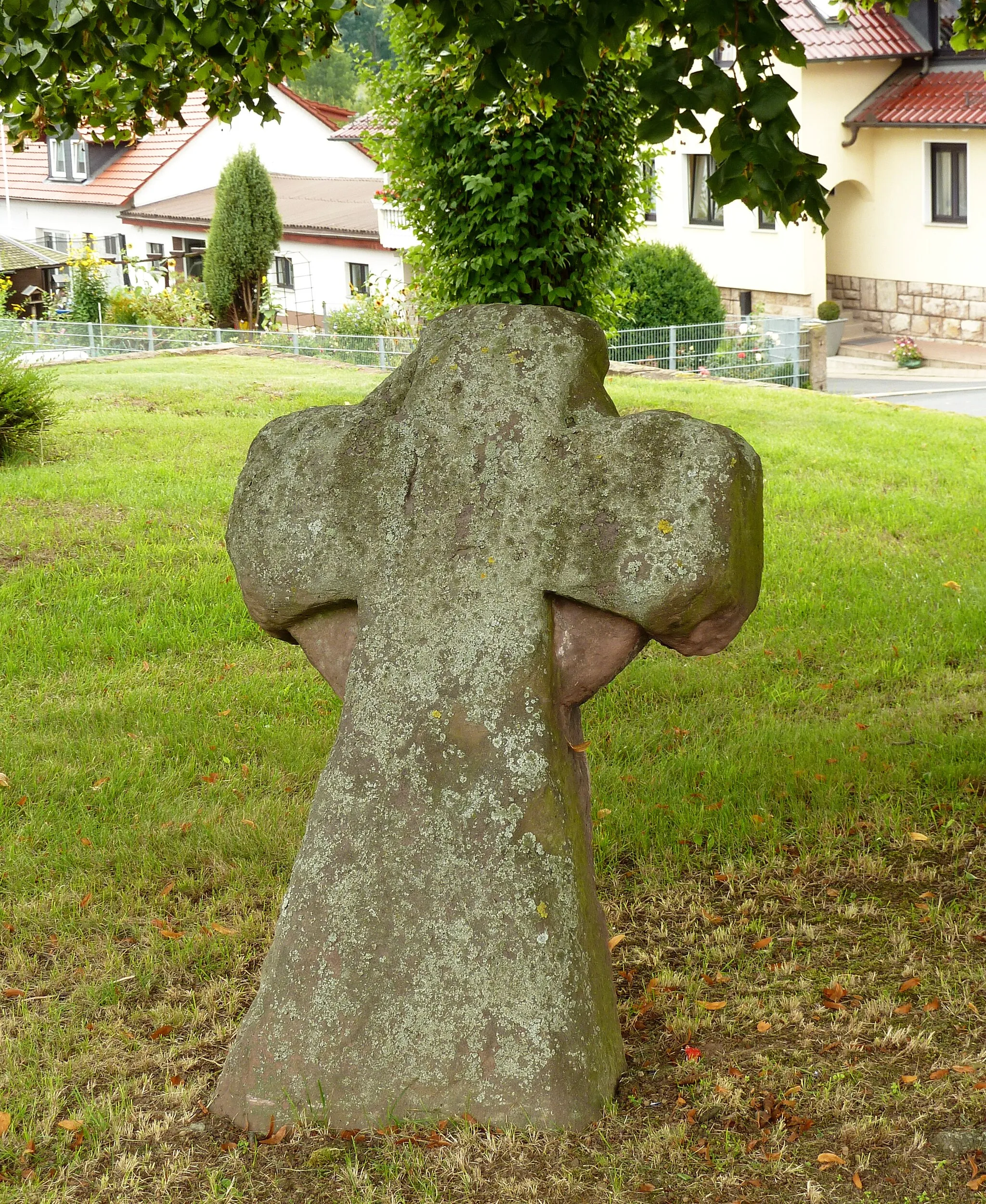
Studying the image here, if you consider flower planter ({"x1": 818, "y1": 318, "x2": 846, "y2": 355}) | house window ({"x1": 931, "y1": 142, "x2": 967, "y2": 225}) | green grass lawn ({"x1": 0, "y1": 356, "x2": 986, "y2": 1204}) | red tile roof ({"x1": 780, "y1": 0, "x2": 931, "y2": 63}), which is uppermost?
red tile roof ({"x1": 780, "y1": 0, "x2": 931, "y2": 63})

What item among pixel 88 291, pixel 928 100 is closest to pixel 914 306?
pixel 928 100

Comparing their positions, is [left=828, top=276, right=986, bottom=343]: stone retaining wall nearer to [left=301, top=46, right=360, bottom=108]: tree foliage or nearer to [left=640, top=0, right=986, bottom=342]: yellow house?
[left=640, top=0, right=986, bottom=342]: yellow house

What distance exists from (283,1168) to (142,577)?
5301 millimetres

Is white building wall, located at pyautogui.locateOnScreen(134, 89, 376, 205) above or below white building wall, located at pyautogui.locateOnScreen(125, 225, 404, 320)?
above

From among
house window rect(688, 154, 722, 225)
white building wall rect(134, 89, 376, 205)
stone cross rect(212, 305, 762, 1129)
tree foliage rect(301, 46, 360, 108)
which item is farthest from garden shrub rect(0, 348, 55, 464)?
tree foliage rect(301, 46, 360, 108)

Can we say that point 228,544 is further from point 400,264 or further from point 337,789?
point 400,264

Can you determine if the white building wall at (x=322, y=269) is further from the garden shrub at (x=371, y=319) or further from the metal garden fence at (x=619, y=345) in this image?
the metal garden fence at (x=619, y=345)

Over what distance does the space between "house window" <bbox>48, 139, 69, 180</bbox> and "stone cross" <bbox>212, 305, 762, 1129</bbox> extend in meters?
43.9

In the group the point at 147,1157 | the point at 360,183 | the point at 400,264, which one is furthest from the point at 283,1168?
the point at 360,183

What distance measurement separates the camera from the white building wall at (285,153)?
1540 inches

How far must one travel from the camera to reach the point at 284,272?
36.8 metres

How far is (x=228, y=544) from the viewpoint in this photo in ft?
11.9

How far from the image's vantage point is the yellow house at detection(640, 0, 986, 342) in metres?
26.2

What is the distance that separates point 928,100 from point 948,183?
5.59ft
